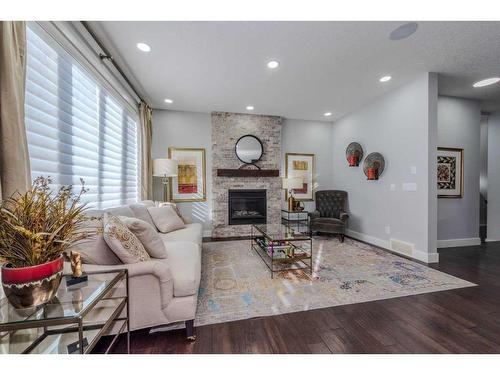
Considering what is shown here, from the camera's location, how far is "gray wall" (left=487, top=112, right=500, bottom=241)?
13.2ft

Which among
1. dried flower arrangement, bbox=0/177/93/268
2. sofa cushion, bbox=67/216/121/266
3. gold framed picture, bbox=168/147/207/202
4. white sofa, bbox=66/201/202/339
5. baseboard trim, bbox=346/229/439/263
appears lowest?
baseboard trim, bbox=346/229/439/263

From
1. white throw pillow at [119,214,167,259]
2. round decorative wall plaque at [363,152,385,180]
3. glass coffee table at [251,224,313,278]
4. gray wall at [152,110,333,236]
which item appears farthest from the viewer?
gray wall at [152,110,333,236]

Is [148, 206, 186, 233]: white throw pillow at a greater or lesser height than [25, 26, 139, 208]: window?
lesser

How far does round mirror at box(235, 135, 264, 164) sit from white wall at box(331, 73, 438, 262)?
2.13m

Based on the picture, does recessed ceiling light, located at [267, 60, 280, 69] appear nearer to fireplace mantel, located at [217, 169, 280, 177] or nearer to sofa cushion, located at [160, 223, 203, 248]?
fireplace mantel, located at [217, 169, 280, 177]

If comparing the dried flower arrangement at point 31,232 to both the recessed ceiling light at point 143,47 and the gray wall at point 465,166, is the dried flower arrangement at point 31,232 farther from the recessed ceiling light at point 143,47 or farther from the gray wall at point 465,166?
the gray wall at point 465,166

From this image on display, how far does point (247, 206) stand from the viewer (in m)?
4.63

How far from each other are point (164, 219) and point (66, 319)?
7.21 feet

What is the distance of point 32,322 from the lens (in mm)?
759

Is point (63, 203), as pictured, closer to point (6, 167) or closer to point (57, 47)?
point (6, 167)

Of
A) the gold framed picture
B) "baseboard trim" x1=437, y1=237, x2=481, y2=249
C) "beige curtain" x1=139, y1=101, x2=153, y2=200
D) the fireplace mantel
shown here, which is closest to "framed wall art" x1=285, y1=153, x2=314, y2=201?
the fireplace mantel

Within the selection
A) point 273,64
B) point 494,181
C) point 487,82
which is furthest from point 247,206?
point 494,181
